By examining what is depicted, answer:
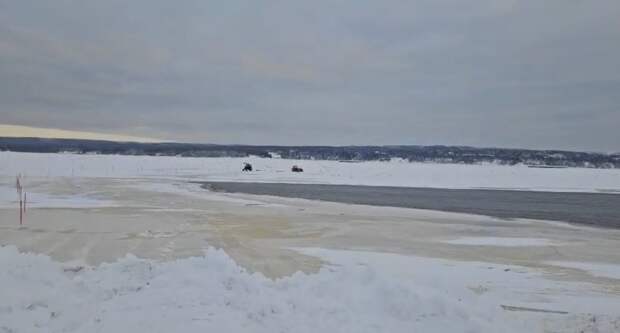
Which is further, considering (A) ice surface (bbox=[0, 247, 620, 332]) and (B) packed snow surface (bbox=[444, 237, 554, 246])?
(B) packed snow surface (bbox=[444, 237, 554, 246])

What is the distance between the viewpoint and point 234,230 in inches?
594

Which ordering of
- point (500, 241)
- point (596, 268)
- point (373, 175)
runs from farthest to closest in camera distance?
point (373, 175) → point (500, 241) → point (596, 268)

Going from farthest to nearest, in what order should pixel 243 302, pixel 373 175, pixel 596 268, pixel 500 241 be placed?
pixel 373 175 → pixel 500 241 → pixel 596 268 → pixel 243 302

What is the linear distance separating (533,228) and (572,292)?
9021 millimetres

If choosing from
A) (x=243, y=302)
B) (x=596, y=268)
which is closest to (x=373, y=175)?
(x=596, y=268)

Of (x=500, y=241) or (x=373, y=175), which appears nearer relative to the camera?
(x=500, y=241)

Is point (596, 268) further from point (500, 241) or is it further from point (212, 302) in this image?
point (212, 302)

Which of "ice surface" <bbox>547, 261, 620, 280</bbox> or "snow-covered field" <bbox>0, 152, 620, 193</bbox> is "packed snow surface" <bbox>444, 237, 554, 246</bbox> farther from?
"snow-covered field" <bbox>0, 152, 620, 193</bbox>

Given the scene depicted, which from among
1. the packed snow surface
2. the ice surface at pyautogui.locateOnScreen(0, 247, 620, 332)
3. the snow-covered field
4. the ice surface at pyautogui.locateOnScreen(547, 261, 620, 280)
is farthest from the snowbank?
the snow-covered field

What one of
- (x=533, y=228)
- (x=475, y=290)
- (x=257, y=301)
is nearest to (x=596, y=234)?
(x=533, y=228)

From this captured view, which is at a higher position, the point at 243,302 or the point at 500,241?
the point at 243,302

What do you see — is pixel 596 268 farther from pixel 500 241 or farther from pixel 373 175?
pixel 373 175

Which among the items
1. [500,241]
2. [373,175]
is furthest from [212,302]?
[373,175]

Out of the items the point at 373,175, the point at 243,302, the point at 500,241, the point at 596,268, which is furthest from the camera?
the point at 373,175
